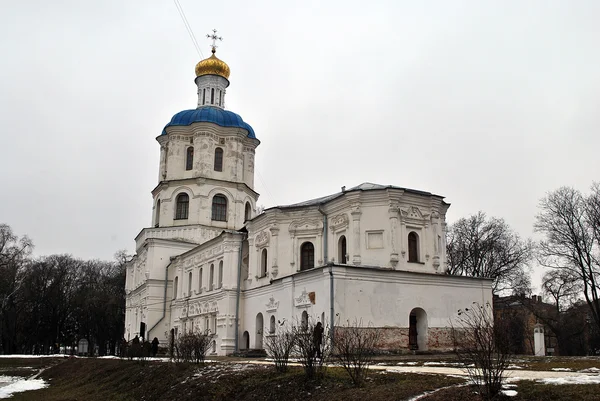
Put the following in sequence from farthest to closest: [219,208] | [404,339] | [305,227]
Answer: [219,208] → [305,227] → [404,339]

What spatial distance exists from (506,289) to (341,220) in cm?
1678

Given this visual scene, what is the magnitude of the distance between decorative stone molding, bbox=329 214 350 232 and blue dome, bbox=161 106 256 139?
16.3 metres

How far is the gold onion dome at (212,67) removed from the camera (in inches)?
1702

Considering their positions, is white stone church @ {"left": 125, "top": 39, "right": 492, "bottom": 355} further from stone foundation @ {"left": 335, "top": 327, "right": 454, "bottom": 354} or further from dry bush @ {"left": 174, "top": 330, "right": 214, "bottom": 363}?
dry bush @ {"left": 174, "top": 330, "right": 214, "bottom": 363}

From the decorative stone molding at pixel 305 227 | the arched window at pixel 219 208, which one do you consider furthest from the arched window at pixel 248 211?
the decorative stone molding at pixel 305 227

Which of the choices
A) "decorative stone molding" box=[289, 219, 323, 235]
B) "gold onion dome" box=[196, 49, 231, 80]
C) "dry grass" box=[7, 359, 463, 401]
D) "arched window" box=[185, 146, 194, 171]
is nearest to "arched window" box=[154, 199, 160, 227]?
"arched window" box=[185, 146, 194, 171]

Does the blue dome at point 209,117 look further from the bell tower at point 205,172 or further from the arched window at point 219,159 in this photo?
the arched window at point 219,159

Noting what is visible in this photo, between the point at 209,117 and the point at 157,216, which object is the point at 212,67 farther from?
the point at 157,216

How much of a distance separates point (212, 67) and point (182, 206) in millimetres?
11158

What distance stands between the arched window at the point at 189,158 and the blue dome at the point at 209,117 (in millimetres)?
1918

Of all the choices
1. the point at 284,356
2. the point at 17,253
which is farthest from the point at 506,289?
the point at 17,253

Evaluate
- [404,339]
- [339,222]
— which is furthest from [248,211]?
[404,339]

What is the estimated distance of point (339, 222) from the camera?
27219 millimetres

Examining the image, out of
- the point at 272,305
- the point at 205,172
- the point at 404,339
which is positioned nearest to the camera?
the point at 404,339
